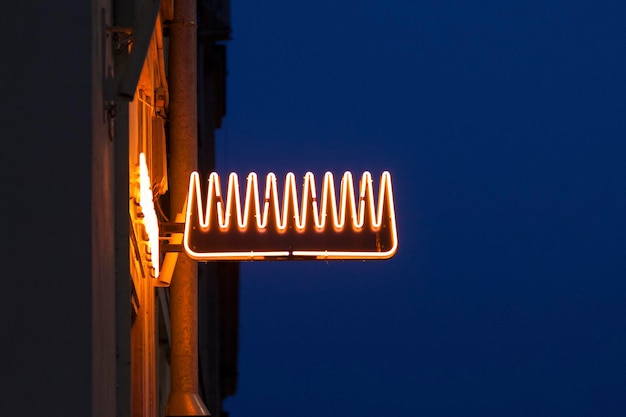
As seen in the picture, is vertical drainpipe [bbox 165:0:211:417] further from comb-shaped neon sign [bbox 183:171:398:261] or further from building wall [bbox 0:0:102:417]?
building wall [bbox 0:0:102:417]

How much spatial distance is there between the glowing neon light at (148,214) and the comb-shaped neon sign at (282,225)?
0.30 metres

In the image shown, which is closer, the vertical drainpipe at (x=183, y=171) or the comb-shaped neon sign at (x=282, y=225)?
the comb-shaped neon sign at (x=282, y=225)

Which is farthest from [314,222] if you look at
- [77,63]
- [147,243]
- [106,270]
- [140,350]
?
[77,63]

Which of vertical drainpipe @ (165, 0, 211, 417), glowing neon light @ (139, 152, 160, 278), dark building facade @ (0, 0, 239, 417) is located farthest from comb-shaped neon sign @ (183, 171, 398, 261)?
dark building facade @ (0, 0, 239, 417)

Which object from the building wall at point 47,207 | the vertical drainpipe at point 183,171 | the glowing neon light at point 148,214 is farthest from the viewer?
the vertical drainpipe at point 183,171

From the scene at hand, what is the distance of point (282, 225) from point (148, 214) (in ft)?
3.33

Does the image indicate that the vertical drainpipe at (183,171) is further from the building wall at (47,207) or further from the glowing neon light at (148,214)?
the building wall at (47,207)

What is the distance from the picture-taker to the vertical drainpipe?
40.5 ft

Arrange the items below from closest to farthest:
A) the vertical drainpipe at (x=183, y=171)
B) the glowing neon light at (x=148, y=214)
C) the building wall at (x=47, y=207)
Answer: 1. the building wall at (x=47, y=207)
2. the glowing neon light at (x=148, y=214)
3. the vertical drainpipe at (x=183, y=171)

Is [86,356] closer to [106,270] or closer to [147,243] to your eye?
[106,270]

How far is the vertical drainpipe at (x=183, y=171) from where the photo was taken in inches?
487

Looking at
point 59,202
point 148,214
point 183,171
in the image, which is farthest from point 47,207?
point 183,171

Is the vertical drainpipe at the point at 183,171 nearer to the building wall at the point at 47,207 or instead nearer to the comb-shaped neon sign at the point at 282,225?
the comb-shaped neon sign at the point at 282,225

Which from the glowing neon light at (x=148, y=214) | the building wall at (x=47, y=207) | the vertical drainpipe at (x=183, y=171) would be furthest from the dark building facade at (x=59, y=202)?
the vertical drainpipe at (x=183, y=171)
